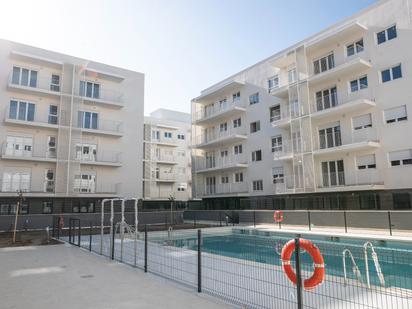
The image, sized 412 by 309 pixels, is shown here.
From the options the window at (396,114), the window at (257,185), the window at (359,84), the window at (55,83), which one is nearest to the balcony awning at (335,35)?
the window at (359,84)

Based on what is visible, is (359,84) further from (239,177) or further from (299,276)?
(299,276)

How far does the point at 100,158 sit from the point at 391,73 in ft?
81.7

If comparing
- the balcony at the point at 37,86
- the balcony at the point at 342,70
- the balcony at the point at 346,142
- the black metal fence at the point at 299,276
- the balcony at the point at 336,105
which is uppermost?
the balcony at the point at 37,86

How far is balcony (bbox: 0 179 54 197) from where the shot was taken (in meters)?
25.9

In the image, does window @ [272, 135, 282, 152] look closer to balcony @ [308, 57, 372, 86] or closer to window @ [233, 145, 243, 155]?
window @ [233, 145, 243, 155]

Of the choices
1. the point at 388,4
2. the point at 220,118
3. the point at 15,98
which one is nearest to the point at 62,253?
the point at 15,98

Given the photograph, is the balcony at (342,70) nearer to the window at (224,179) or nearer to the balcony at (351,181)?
the balcony at (351,181)

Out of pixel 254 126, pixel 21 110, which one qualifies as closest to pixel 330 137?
pixel 254 126

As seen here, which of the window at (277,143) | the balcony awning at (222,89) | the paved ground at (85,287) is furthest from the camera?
the balcony awning at (222,89)

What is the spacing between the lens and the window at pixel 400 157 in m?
20.5

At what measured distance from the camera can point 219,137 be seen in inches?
1415

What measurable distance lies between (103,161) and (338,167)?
2057 centimetres

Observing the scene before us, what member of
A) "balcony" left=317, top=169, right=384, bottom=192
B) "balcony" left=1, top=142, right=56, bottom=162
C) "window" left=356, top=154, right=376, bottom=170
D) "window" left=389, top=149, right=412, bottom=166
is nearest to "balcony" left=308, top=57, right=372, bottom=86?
"window" left=356, top=154, right=376, bottom=170

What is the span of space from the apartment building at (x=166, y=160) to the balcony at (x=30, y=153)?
53.4 feet
